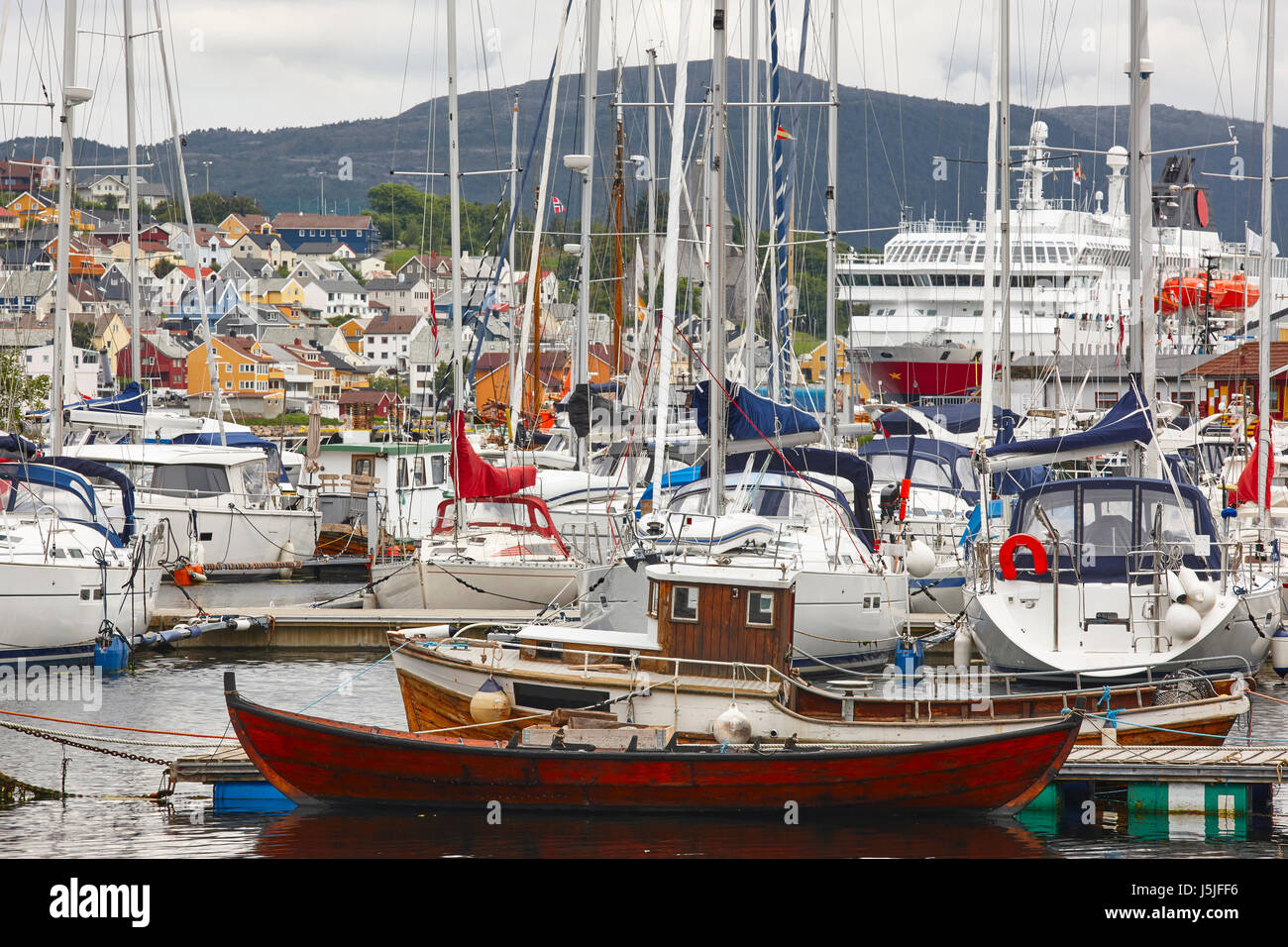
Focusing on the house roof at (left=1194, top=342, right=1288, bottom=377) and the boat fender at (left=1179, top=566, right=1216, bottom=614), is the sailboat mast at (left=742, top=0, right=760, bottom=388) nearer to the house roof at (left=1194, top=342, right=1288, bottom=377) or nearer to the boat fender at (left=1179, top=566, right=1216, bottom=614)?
the boat fender at (left=1179, top=566, right=1216, bottom=614)

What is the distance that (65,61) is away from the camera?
25.4 m

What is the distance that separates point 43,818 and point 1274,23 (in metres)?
24.0

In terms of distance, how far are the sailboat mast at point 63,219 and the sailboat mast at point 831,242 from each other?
40.5ft

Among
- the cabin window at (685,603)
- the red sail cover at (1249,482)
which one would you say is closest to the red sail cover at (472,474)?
the cabin window at (685,603)

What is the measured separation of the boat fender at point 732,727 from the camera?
14.5m

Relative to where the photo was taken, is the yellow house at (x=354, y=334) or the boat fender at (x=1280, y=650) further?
the yellow house at (x=354, y=334)

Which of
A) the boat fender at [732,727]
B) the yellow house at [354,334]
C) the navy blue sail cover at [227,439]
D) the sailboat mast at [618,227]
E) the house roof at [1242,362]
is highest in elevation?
the yellow house at [354,334]

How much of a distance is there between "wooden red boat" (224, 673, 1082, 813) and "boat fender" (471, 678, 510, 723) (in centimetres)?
83

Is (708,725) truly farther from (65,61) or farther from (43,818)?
(65,61)

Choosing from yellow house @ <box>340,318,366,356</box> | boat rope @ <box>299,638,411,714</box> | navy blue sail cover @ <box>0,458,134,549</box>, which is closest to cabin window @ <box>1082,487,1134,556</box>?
boat rope @ <box>299,638,411,714</box>

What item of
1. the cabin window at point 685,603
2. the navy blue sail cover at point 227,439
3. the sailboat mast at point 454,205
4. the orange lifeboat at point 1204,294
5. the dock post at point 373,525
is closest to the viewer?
the cabin window at point 685,603

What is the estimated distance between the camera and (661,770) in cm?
1420

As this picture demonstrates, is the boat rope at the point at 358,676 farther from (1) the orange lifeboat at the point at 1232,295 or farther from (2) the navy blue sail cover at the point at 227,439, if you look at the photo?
(1) the orange lifeboat at the point at 1232,295
